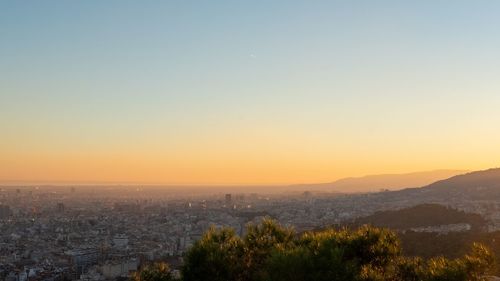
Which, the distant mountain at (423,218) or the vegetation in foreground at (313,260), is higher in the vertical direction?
the vegetation in foreground at (313,260)

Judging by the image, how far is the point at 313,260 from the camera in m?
12.5

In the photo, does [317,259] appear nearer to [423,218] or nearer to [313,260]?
[313,260]

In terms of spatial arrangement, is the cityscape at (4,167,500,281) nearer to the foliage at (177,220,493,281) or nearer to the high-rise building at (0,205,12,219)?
the high-rise building at (0,205,12,219)

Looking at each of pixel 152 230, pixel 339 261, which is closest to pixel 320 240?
pixel 339 261

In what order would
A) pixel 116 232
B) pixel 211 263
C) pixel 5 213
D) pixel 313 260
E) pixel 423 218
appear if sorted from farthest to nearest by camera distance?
pixel 5 213 < pixel 116 232 < pixel 423 218 < pixel 211 263 < pixel 313 260

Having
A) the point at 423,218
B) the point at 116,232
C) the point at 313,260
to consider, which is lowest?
the point at 116,232

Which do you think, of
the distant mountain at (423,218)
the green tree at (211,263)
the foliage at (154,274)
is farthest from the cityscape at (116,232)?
the green tree at (211,263)

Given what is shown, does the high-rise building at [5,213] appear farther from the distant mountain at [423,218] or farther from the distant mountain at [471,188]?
the distant mountain at [471,188]

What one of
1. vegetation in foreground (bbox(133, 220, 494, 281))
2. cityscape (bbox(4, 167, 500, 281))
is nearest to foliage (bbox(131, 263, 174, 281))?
vegetation in foreground (bbox(133, 220, 494, 281))

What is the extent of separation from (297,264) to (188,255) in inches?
161

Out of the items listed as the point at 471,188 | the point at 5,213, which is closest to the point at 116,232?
the point at 5,213

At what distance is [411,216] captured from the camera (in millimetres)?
53062

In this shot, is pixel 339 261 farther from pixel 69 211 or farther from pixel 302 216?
pixel 69 211

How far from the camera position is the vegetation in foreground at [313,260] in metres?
12.3
